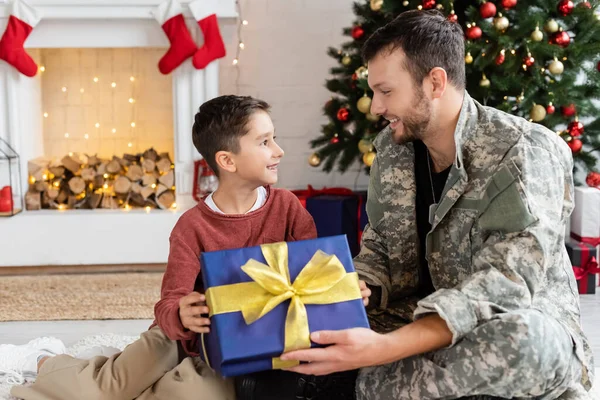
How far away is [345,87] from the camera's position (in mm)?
3447

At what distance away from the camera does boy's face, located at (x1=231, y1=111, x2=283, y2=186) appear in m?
1.96

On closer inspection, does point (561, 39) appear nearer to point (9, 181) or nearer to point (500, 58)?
point (500, 58)

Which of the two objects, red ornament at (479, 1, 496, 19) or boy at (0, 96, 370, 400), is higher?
red ornament at (479, 1, 496, 19)

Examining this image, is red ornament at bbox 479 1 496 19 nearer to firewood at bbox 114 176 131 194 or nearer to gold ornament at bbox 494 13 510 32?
gold ornament at bbox 494 13 510 32

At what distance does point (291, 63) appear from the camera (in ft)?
13.3

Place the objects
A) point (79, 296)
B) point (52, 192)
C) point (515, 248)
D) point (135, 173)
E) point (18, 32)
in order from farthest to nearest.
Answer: point (135, 173)
point (52, 192)
point (18, 32)
point (79, 296)
point (515, 248)

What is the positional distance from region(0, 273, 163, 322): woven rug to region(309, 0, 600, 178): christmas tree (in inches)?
46.4

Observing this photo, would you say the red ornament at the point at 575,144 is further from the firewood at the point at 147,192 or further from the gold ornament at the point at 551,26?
the firewood at the point at 147,192

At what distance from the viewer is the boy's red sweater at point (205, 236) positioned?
1.79 m

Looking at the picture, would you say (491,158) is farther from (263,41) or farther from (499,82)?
(263,41)

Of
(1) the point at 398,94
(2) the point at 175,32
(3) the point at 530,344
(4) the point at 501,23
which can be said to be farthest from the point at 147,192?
(3) the point at 530,344

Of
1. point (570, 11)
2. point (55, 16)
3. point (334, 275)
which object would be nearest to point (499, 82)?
point (570, 11)

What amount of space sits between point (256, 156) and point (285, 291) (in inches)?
19.2

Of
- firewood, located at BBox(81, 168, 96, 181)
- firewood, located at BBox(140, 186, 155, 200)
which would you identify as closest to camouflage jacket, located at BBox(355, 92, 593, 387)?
firewood, located at BBox(140, 186, 155, 200)
